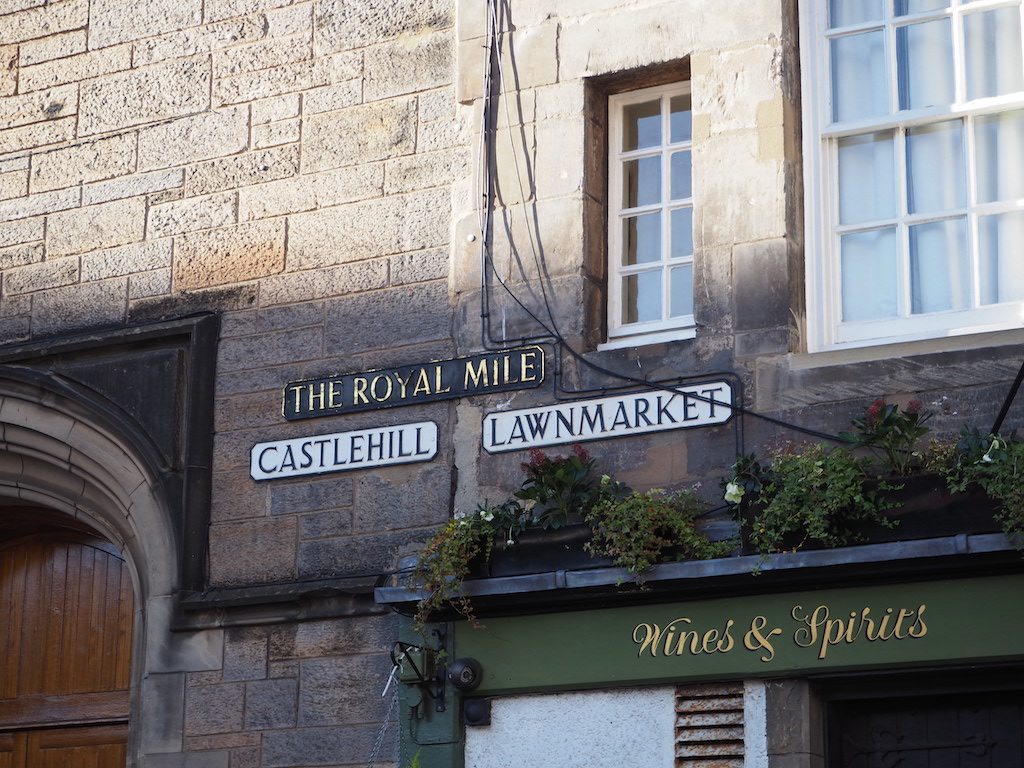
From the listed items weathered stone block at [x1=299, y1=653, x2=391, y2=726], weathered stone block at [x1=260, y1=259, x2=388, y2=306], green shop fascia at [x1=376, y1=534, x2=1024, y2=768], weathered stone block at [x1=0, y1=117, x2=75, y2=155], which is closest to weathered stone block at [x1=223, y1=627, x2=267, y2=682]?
weathered stone block at [x1=299, y1=653, x2=391, y2=726]

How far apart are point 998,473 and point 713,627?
1.31 meters

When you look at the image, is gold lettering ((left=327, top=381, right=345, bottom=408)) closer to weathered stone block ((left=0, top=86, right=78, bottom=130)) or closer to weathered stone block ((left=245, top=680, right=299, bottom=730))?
weathered stone block ((left=245, top=680, right=299, bottom=730))

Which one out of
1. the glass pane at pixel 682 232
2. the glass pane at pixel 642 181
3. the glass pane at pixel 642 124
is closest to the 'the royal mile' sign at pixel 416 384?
the glass pane at pixel 682 232

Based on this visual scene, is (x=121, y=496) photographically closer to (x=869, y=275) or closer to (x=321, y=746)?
(x=321, y=746)

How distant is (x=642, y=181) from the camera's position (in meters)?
8.12

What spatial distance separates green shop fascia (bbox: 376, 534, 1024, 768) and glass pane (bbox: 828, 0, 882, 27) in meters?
2.48

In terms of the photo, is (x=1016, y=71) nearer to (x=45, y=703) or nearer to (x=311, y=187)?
(x=311, y=187)

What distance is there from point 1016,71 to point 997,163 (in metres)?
0.39

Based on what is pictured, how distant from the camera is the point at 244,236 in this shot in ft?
28.3

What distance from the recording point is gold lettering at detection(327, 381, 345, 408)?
816 cm

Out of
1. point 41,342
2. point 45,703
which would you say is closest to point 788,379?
point 41,342

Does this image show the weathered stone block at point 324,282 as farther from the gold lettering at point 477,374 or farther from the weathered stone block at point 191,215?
the gold lettering at point 477,374

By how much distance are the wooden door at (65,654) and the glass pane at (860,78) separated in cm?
434

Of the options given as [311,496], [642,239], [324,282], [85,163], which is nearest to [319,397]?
[311,496]
